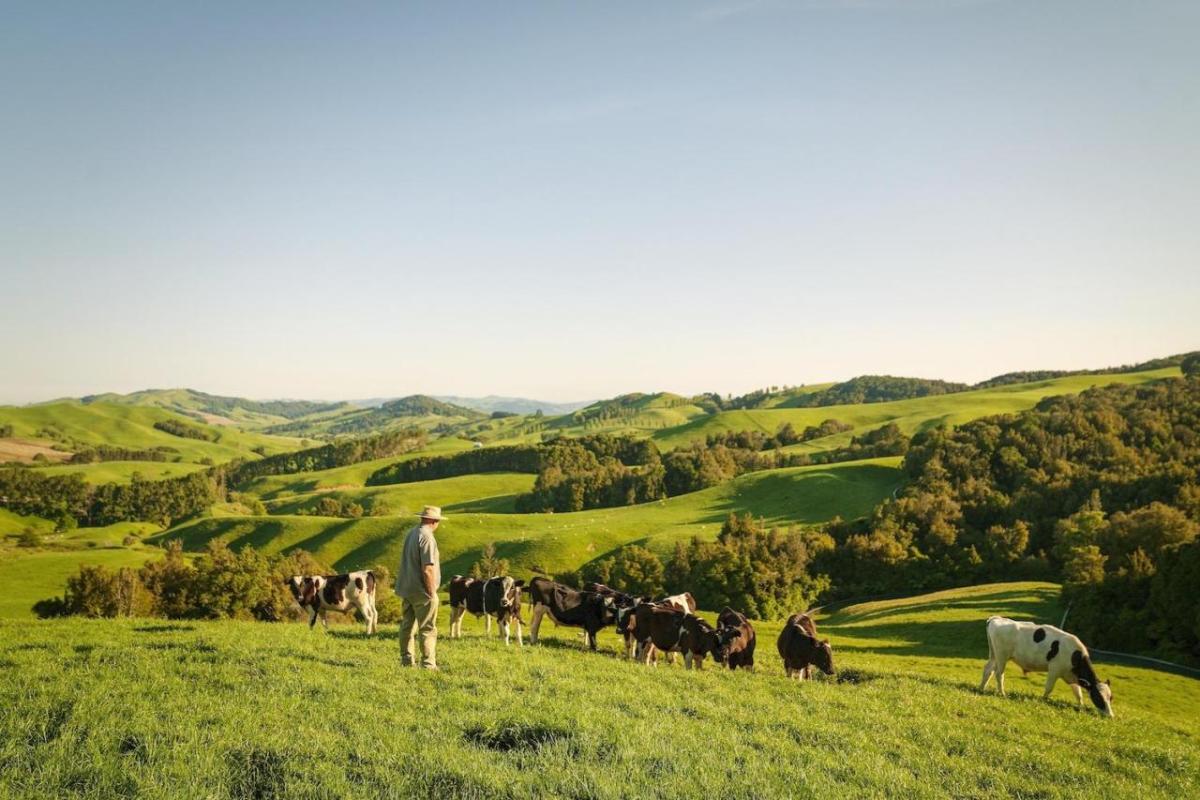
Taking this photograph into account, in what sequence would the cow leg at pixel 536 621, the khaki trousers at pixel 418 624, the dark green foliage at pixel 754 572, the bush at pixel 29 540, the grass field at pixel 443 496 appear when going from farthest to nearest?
the grass field at pixel 443 496
the bush at pixel 29 540
the dark green foliage at pixel 754 572
the cow leg at pixel 536 621
the khaki trousers at pixel 418 624

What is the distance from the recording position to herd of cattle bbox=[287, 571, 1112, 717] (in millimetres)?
20203

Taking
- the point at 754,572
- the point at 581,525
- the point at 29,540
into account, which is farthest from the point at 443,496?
the point at 754,572

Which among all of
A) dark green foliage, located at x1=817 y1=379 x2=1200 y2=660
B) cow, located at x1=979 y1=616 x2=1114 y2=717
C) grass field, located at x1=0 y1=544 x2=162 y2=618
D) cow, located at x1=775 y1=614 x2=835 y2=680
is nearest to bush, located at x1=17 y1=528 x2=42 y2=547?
grass field, located at x1=0 y1=544 x2=162 y2=618

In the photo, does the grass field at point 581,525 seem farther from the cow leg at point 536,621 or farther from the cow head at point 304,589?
the cow leg at point 536,621

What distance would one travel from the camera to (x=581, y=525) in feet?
395

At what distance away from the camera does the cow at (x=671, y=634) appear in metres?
20.6

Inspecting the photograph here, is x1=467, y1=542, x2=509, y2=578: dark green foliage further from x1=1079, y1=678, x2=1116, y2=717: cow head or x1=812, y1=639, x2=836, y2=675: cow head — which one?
x1=1079, y1=678, x2=1116, y2=717: cow head

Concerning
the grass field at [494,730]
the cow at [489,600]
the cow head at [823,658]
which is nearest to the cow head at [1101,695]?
the grass field at [494,730]

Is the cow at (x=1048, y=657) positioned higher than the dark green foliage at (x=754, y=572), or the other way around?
A: the cow at (x=1048, y=657)

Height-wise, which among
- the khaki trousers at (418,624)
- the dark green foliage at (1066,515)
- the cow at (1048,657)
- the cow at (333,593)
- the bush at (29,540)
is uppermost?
the khaki trousers at (418,624)

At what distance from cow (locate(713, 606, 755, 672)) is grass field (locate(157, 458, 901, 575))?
79.2 meters

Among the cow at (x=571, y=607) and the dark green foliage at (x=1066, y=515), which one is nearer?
the cow at (x=571, y=607)

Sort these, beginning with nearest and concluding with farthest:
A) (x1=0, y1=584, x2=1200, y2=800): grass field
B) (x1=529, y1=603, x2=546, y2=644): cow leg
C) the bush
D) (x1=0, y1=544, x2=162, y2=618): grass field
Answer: (x1=0, y1=584, x2=1200, y2=800): grass field < (x1=529, y1=603, x2=546, y2=644): cow leg < (x1=0, y1=544, x2=162, y2=618): grass field < the bush

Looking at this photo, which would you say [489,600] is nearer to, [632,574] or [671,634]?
[671,634]
